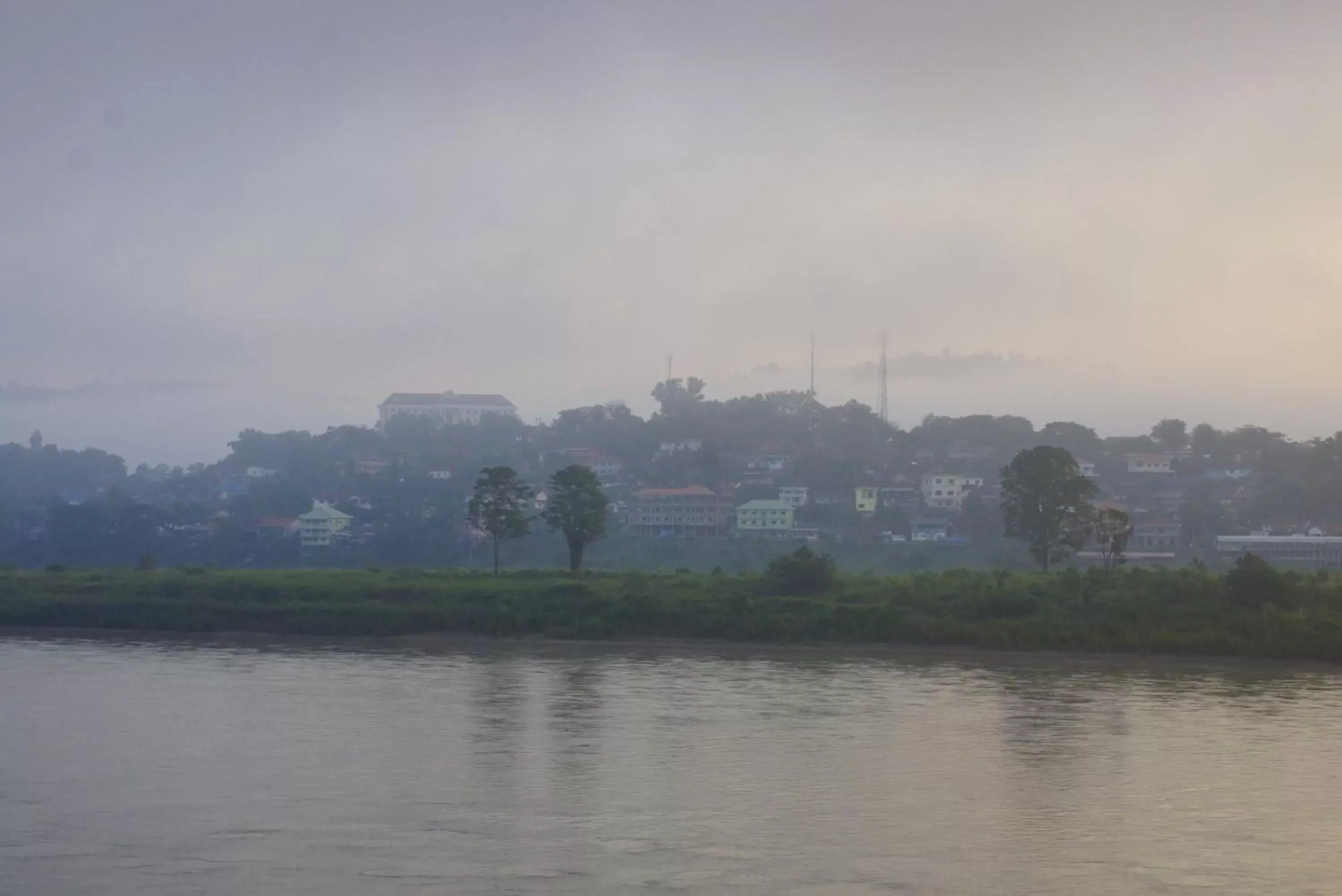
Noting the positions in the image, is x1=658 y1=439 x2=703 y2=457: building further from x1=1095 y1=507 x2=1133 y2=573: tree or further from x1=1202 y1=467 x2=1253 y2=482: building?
x1=1095 y1=507 x2=1133 y2=573: tree

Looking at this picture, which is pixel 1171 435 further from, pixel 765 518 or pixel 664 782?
pixel 664 782

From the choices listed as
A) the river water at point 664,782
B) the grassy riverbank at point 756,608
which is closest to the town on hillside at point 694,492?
the grassy riverbank at point 756,608

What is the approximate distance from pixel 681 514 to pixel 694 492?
175 centimetres

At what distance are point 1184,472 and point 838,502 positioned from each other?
738 inches

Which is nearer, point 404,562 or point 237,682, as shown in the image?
point 237,682

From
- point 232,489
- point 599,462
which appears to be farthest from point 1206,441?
point 232,489

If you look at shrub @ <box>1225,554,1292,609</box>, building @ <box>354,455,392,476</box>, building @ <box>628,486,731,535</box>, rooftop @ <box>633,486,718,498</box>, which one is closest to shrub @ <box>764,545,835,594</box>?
shrub @ <box>1225,554,1292,609</box>

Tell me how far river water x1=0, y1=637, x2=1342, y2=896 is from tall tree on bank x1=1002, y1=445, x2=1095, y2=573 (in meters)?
9.80

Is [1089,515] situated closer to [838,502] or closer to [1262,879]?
[1262,879]

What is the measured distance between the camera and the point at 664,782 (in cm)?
1502

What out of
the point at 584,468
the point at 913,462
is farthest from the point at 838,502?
the point at 584,468

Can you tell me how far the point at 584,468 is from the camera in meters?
37.3

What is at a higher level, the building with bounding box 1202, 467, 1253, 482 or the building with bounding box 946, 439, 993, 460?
the building with bounding box 946, 439, 993, 460

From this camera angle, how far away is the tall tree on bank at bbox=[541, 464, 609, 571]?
3609 cm
